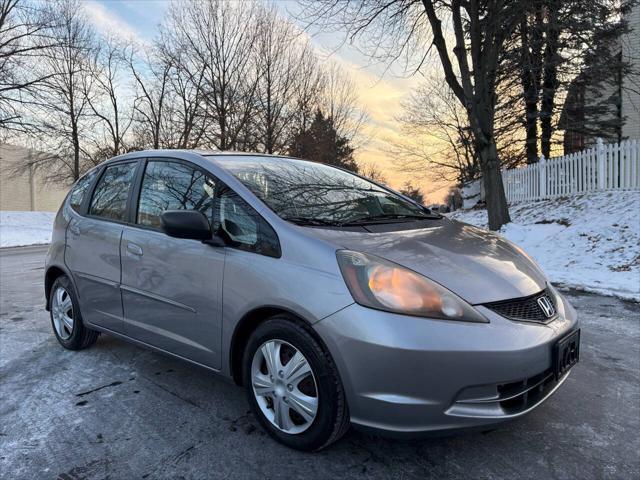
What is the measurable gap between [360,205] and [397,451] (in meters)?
1.52

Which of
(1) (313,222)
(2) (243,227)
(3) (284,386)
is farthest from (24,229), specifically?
(3) (284,386)

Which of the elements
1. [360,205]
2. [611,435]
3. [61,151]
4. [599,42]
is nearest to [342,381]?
[360,205]

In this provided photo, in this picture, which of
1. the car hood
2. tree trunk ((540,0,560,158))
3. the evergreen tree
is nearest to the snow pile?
the evergreen tree

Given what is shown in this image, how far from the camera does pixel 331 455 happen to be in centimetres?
232

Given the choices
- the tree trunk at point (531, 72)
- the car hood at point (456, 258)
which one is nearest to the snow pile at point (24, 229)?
the tree trunk at point (531, 72)

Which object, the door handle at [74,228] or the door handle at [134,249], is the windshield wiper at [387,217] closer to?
the door handle at [134,249]

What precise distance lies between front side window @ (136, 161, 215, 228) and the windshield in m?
0.20

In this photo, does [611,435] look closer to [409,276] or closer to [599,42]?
[409,276]

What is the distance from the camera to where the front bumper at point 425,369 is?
197 centimetres

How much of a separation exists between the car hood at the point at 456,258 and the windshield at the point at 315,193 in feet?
0.69

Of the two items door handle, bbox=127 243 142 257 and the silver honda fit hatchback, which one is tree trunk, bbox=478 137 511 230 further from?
door handle, bbox=127 243 142 257

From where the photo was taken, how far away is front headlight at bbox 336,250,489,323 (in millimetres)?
2053

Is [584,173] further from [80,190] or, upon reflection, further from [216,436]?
[216,436]

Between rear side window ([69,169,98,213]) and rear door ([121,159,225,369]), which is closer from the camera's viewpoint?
rear door ([121,159,225,369])
